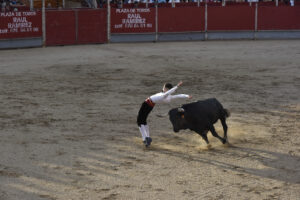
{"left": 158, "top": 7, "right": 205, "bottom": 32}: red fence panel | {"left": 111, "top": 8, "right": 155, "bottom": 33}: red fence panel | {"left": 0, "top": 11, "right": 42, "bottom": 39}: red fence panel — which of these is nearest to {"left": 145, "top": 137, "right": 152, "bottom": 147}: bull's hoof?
{"left": 0, "top": 11, "right": 42, "bottom": 39}: red fence panel

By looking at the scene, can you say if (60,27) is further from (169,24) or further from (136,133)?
(136,133)

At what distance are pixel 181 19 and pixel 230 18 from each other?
2.63 m

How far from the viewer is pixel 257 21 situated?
2877 cm

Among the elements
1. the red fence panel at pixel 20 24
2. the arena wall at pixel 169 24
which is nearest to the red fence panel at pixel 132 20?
the arena wall at pixel 169 24

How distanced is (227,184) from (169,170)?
3.54 ft

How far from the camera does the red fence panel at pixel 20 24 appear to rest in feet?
79.8

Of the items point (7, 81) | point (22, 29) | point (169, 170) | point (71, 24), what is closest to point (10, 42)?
point (22, 29)

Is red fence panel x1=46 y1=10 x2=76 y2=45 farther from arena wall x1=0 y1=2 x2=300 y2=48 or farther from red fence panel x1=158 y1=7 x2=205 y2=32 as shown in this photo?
red fence panel x1=158 y1=7 x2=205 y2=32

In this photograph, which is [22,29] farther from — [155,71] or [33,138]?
[33,138]

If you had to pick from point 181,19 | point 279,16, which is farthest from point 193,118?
point 279,16

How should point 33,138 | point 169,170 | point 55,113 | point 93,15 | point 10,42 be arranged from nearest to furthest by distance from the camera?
point 169,170 → point 33,138 → point 55,113 → point 10,42 → point 93,15

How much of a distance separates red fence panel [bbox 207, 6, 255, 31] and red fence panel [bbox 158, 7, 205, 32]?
0.48m

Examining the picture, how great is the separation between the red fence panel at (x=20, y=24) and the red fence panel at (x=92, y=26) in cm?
209

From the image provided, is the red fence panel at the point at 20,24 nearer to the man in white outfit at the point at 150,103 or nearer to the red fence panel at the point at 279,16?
the red fence panel at the point at 279,16
